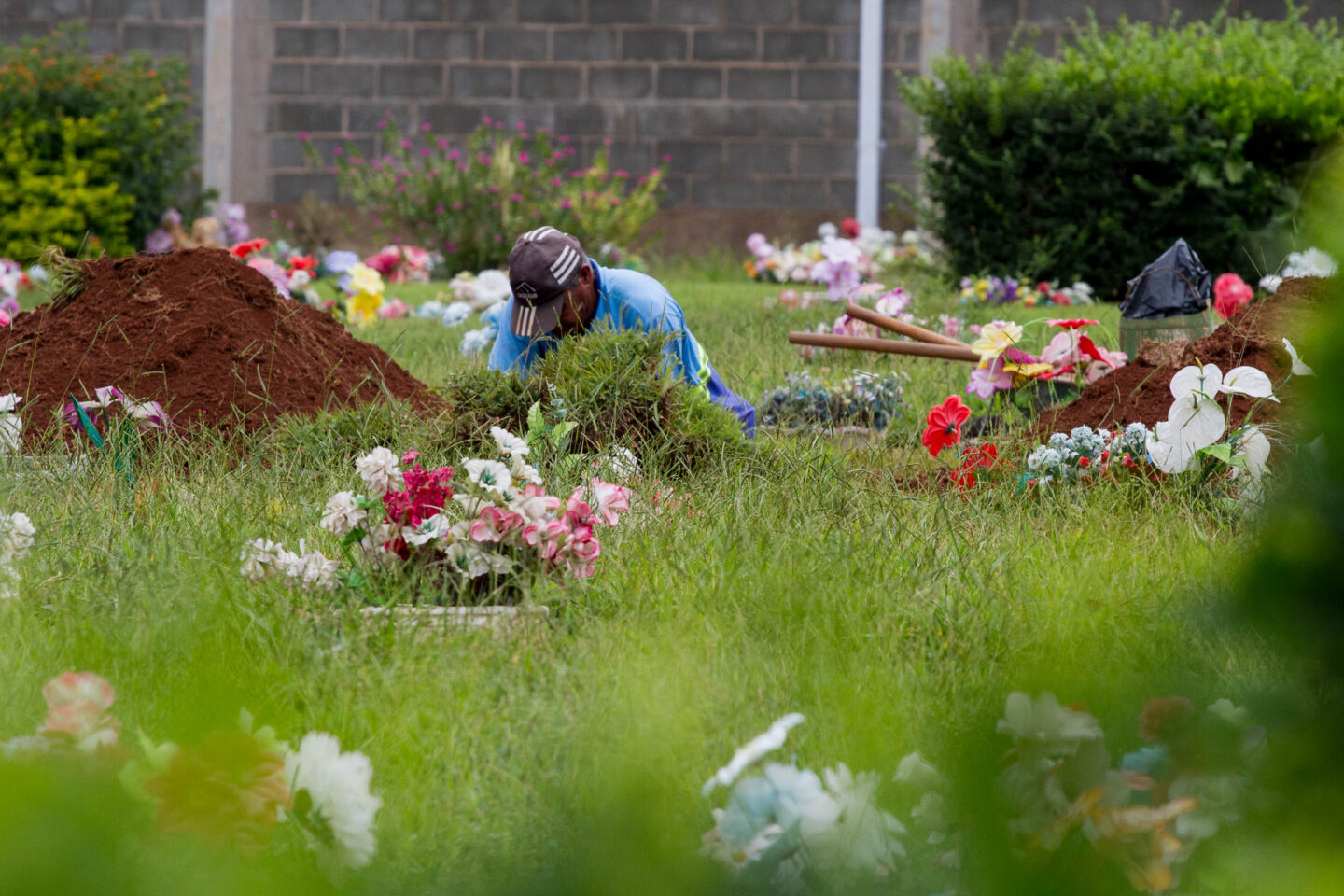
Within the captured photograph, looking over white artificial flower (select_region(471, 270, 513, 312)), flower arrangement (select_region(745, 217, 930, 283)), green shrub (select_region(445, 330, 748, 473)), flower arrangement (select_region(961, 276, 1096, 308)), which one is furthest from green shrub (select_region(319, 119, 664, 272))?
green shrub (select_region(445, 330, 748, 473))

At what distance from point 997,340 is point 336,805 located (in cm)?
322

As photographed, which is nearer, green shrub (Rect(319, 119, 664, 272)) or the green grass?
the green grass

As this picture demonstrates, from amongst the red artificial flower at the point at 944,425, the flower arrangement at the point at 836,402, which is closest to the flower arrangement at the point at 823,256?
the flower arrangement at the point at 836,402

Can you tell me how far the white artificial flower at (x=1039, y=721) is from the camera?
646 mm

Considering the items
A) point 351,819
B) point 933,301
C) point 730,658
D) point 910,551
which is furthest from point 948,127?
point 351,819

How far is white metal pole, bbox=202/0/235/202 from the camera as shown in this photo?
11.4m

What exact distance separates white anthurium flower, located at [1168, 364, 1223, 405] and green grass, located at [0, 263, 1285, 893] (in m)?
0.23

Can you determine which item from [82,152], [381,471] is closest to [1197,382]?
[381,471]

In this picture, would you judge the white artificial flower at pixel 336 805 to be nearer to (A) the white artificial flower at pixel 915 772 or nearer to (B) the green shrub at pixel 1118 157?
(A) the white artificial flower at pixel 915 772

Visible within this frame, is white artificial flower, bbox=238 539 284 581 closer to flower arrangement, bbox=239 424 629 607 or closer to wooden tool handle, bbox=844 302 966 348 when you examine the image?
flower arrangement, bbox=239 424 629 607

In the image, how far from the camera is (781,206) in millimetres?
11852

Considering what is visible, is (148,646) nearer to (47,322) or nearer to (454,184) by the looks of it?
(47,322)

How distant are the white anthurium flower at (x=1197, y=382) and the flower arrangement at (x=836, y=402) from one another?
52.0 inches

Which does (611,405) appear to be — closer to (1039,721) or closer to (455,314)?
(1039,721)
